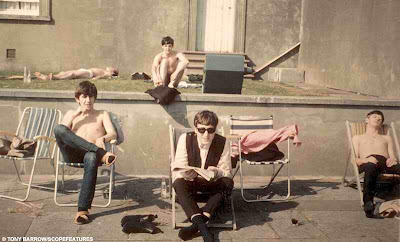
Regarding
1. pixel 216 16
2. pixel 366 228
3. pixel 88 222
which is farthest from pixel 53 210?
pixel 216 16

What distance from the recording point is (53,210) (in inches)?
245

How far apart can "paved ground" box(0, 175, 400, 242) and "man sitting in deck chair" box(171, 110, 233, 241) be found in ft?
1.13

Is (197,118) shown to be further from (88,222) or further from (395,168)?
(395,168)

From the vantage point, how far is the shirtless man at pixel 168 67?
970 centimetres

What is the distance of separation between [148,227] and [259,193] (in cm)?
222

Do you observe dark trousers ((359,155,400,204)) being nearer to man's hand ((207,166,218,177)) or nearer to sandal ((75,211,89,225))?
man's hand ((207,166,218,177))

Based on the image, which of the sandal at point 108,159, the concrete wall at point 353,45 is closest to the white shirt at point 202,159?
the sandal at point 108,159

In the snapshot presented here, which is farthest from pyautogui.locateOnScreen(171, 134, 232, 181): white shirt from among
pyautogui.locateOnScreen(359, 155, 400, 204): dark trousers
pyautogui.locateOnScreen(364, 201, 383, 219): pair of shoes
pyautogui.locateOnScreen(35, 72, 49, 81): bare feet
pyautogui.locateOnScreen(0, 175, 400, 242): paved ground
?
pyautogui.locateOnScreen(35, 72, 49, 81): bare feet

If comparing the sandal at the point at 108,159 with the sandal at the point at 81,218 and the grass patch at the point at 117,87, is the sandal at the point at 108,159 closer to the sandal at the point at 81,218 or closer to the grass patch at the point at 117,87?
the sandal at the point at 81,218

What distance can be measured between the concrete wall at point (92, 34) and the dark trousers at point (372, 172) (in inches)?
417

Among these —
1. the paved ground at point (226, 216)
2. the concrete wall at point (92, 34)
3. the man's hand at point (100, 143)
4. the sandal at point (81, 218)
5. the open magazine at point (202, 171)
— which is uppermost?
the concrete wall at point (92, 34)

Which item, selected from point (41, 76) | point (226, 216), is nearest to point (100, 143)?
point (226, 216)

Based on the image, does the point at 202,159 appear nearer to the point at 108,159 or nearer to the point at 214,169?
the point at 214,169

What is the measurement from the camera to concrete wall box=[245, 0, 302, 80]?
17.0 meters
